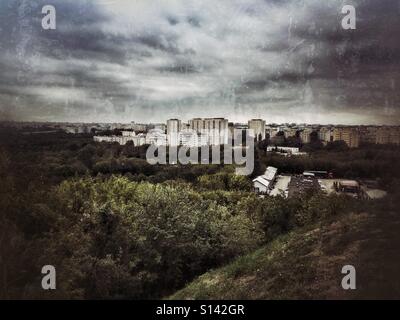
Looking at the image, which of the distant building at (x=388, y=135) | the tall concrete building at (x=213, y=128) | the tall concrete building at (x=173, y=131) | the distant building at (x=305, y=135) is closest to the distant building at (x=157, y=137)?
the tall concrete building at (x=173, y=131)

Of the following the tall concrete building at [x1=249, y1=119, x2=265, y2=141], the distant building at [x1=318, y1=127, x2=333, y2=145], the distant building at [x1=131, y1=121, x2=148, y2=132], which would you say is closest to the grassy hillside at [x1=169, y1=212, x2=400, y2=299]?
the distant building at [x1=318, y1=127, x2=333, y2=145]

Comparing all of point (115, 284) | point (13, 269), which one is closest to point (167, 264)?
point (115, 284)

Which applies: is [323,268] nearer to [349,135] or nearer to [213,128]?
[349,135]

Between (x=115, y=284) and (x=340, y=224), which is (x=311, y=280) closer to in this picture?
(x=340, y=224)

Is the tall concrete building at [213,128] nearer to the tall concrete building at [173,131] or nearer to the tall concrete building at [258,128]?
the tall concrete building at [173,131]

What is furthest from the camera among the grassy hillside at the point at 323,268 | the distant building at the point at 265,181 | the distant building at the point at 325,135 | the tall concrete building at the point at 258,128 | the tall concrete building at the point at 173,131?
the distant building at the point at 265,181

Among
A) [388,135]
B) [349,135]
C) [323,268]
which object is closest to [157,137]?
[349,135]
